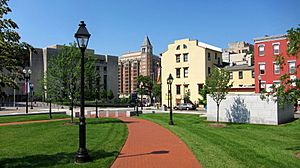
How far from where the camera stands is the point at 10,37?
27.4ft

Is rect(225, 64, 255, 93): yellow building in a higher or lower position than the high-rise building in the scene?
lower

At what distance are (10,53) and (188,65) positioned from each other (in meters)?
61.7

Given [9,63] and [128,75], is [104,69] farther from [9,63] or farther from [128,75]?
[9,63]

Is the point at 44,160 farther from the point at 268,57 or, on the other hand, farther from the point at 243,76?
the point at 243,76

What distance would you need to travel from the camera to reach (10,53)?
26.8ft

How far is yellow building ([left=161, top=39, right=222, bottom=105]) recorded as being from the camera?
66.8 metres

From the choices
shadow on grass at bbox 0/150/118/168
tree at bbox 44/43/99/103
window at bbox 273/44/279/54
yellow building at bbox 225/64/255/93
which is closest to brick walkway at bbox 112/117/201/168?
shadow on grass at bbox 0/150/118/168

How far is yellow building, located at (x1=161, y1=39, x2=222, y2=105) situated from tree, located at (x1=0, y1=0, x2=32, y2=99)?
58873 mm

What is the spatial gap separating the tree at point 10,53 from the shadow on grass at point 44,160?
7.75 feet

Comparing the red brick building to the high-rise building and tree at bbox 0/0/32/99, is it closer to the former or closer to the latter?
tree at bbox 0/0/32/99

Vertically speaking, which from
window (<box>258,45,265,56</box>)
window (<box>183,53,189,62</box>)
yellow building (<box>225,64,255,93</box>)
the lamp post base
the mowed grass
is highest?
window (<box>183,53,189,62</box>)

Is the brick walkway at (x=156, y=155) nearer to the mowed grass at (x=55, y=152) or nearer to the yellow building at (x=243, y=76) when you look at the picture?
the mowed grass at (x=55, y=152)

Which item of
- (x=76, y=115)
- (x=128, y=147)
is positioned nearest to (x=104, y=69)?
(x=76, y=115)

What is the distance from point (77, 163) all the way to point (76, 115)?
80.0ft
